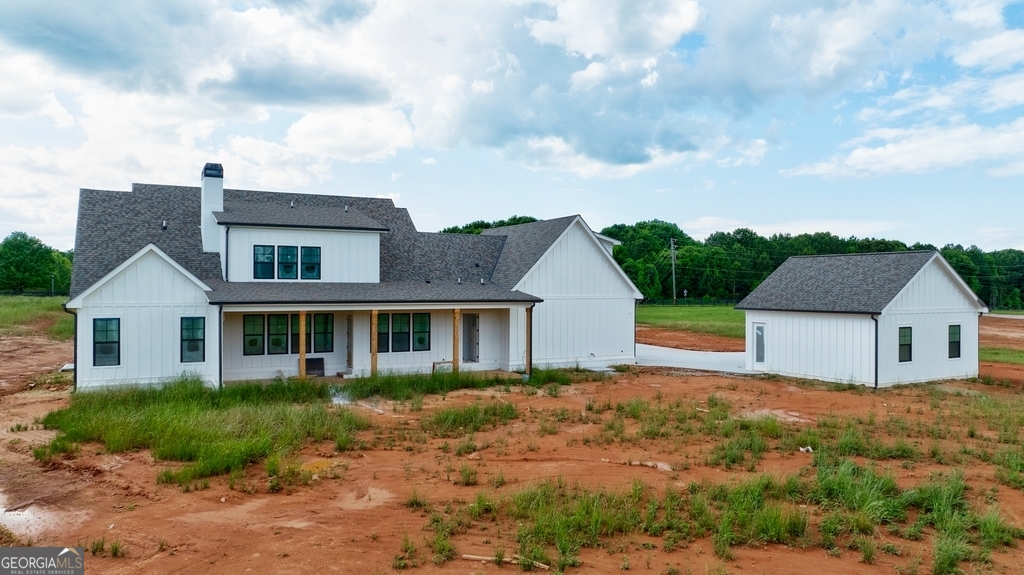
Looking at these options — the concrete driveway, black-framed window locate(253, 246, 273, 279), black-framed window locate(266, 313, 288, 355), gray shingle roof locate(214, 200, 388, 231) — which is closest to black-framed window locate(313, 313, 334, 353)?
black-framed window locate(266, 313, 288, 355)

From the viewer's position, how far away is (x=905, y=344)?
22.4 meters

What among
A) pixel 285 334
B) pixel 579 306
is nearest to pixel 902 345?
pixel 579 306

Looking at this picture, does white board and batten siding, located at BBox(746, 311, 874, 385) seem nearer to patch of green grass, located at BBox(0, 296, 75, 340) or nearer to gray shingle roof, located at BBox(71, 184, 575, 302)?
gray shingle roof, located at BBox(71, 184, 575, 302)

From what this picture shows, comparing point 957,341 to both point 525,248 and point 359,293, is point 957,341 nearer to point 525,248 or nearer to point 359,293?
point 525,248

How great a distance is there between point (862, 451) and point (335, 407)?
A: 11639mm

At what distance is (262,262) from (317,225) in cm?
214

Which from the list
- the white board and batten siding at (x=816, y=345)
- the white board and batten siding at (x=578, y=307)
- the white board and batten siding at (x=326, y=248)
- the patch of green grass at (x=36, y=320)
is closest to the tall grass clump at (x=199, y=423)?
the white board and batten siding at (x=326, y=248)

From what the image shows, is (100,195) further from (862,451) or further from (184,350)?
(862,451)

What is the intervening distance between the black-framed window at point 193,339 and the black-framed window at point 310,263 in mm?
3951

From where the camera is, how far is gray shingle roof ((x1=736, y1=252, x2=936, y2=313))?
21.9m

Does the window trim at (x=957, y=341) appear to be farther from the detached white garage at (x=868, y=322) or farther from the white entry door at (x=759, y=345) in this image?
the white entry door at (x=759, y=345)

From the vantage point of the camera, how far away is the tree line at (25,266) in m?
83.1

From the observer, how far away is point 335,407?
656 inches

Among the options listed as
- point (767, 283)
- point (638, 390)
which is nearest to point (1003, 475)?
point (638, 390)
